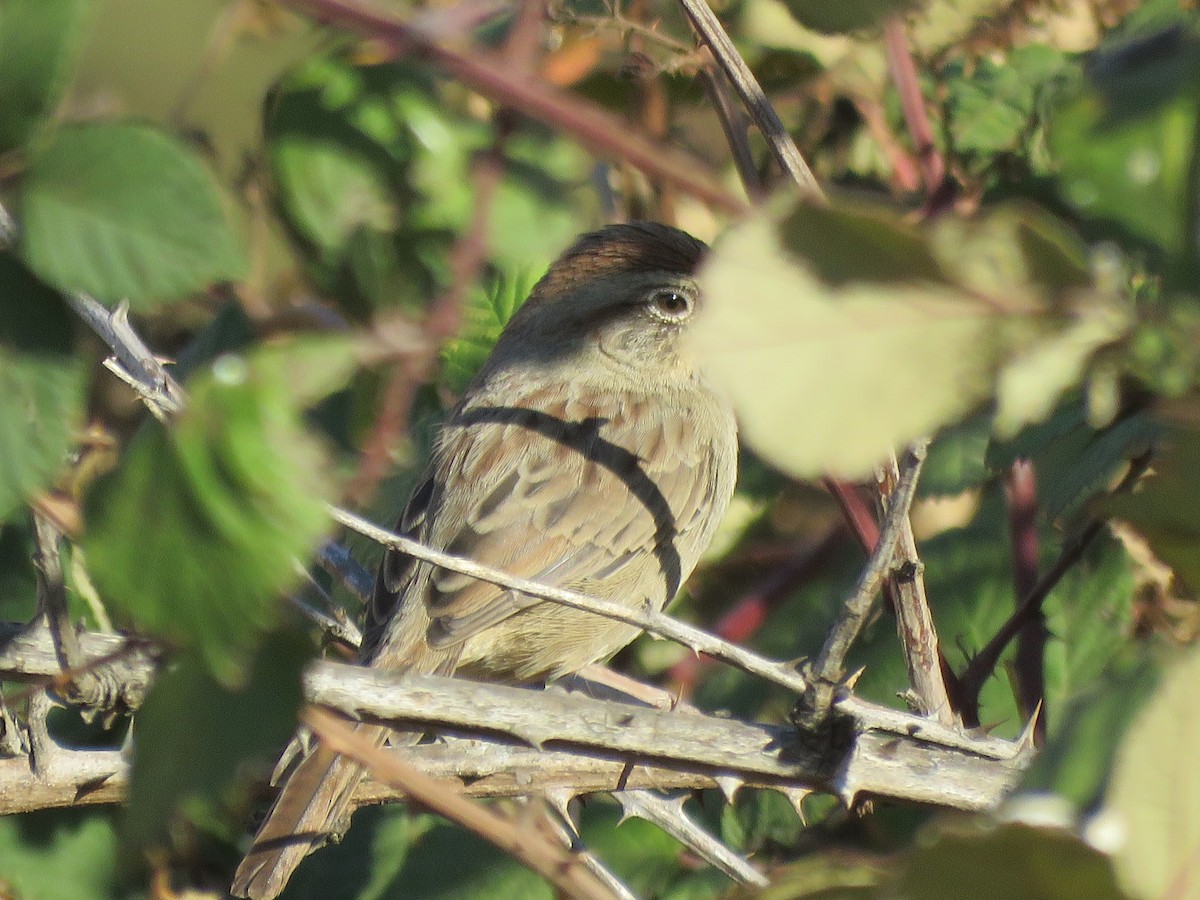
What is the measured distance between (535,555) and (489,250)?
0.88m

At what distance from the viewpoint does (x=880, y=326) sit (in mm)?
940

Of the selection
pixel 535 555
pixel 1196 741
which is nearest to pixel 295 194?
pixel 535 555

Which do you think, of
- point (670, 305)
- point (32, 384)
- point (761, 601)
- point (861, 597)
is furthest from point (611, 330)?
point (32, 384)

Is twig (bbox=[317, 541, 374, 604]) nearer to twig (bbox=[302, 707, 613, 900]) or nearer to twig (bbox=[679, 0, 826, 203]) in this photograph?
twig (bbox=[679, 0, 826, 203])

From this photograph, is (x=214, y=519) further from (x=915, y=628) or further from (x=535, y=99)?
(x=915, y=628)

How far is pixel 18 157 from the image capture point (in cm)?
114

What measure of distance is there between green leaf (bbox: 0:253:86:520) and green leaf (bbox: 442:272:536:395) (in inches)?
94.8

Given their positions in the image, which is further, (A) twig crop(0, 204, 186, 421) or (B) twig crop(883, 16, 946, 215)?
(B) twig crop(883, 16, 946, 215)

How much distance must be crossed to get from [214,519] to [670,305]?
11.7ft

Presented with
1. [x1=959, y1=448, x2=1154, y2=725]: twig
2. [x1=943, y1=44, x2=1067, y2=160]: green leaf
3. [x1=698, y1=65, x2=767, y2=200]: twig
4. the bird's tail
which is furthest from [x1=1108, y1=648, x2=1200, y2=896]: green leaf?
[x1=943, y1=44, x2=1067, y2=160]: green leaf

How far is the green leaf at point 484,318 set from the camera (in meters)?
3.64

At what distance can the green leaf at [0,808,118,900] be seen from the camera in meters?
2.87

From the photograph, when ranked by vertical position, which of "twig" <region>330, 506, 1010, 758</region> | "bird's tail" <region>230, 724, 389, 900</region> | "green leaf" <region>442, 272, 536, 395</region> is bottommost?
"bird's tail" <region>230, 724, 389, 900</region>

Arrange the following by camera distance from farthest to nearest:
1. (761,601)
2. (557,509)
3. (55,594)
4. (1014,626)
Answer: (557,509) < (761,601) < (1014,626) < (55,594)
